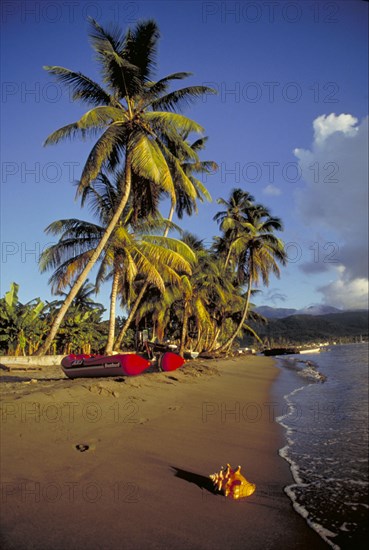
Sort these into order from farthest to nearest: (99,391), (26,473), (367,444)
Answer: (99,391)
(367,444)
(26,473)

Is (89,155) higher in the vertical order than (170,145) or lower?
lower

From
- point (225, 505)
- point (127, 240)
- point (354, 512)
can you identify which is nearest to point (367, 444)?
point (354, 512)

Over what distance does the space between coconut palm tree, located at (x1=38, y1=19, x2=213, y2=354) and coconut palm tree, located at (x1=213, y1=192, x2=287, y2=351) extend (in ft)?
63.9

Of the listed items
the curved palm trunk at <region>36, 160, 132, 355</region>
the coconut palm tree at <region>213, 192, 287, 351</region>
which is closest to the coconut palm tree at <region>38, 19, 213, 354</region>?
the curved palm trunk at <region>36, 160, 132, 355</region>

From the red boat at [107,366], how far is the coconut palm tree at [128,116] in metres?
3.56

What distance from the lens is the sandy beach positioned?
283cm

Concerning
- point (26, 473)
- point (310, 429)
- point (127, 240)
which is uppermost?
point (127, 240)

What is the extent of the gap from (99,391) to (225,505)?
4.56m

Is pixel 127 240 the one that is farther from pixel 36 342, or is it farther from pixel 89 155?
pixel 36 342

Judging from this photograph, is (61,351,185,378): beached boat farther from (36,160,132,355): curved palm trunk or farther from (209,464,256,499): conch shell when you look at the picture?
(209,464,256,499): conch shell

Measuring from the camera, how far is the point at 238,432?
6.41 metres

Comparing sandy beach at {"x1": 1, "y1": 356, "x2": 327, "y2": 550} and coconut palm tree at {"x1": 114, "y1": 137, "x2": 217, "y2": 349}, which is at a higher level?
coconut palm tree at {"x1": 114, "y1": 137, "x2": 217, "y2": 349}

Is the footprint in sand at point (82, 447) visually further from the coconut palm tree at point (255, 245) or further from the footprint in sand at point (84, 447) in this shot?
the coconut palm tree at point (255, 245)

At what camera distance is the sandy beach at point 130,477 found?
2.83 m
